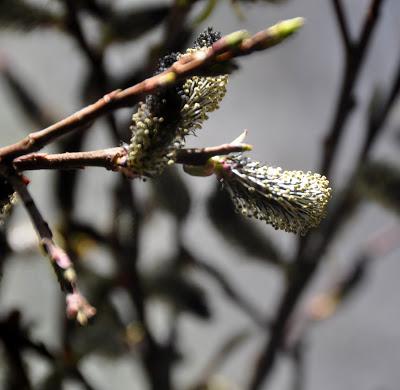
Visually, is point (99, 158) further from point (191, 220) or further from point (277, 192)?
point (191, 220)

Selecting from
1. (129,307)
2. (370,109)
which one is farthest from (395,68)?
(129,307)

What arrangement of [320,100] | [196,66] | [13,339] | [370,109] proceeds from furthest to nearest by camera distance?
[320,100], [370,109], [13,339], [196,66]

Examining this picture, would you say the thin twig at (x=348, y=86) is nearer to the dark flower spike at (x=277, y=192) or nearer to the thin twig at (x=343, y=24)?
the thin twig at (x=343, y=24)

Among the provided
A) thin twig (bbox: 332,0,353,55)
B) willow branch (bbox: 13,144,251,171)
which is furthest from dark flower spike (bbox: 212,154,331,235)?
thin twig (bbox: 332,0,353,55)

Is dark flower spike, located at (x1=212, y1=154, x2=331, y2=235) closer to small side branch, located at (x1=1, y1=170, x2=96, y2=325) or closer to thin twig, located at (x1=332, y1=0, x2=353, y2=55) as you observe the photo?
small side branch, located at (x1=1, y1=170, x2=96, y2=325)

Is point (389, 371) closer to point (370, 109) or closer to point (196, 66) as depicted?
point (370, 109)

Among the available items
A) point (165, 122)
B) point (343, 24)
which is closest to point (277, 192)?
point (165, 122)

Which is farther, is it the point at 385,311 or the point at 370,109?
the point at 385,311
